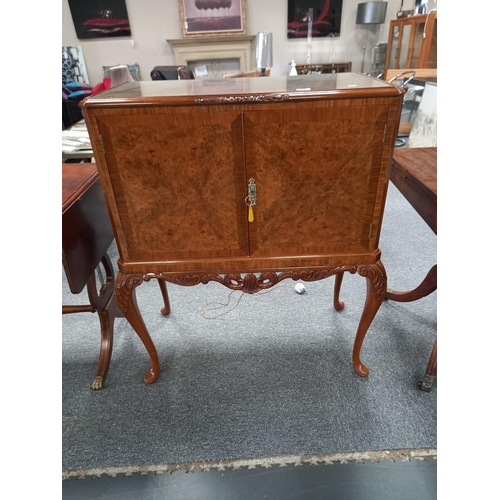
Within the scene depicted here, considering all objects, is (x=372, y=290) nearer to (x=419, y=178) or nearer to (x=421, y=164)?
(x=419, y=178)

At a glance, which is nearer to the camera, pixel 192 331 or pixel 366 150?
pixel 366 150

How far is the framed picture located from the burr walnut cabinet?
4.60 m

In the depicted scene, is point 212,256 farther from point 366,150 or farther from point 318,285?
point 318,285

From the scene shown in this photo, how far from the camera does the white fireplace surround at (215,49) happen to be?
5062mm

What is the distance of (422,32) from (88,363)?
16.0 feet

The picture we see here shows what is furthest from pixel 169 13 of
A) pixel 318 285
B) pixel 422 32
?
pixel 318 285

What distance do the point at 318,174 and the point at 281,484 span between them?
39.8 inches

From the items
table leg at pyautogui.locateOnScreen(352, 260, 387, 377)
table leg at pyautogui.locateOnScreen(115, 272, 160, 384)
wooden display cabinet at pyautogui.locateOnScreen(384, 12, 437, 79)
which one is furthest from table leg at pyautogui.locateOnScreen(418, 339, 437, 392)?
wooden display cabinet at pyautogui.locateOnScreen(384, 12, 437, 79)

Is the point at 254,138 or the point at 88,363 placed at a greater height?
the point at 254,138

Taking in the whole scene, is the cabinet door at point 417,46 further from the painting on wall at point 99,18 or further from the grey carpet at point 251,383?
the painting on wall at point 99,18

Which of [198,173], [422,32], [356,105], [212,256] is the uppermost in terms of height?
[422,32]

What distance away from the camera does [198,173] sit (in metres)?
0.97

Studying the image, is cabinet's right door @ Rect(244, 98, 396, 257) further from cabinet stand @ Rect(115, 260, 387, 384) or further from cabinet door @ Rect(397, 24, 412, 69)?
cabinet door @ Rect(397, 24, 412, 69)

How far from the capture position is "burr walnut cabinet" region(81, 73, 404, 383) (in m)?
0.89
